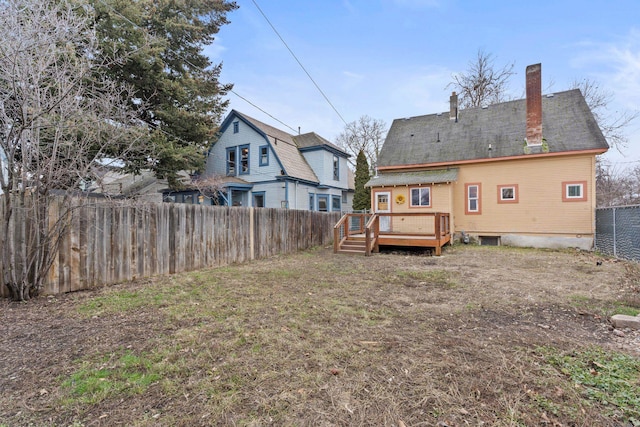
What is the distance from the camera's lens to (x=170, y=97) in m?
13.3

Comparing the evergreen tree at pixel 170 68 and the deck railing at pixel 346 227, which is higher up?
the evergreen tree at pixel 170 68

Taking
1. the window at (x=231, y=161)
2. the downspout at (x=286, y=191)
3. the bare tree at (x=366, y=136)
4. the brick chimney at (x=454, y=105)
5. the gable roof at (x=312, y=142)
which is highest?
the bare tree at (x=366, y=136)

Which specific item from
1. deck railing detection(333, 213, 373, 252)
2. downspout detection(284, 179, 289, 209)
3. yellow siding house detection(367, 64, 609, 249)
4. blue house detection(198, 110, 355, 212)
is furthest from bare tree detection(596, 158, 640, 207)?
downspout detection(284, 179, 289, 209)

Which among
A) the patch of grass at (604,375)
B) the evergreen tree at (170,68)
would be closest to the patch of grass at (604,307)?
the patch of grass at (604,375)

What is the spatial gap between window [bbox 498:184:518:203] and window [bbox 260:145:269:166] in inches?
472

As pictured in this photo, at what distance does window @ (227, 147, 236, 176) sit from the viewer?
58.6 feet

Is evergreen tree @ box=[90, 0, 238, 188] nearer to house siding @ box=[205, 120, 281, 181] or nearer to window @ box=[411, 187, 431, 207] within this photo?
house siding @ box=[205, 120, 281, 181]

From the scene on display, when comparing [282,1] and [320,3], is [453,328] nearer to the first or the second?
[282,1]

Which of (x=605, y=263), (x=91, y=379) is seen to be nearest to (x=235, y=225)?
(x=91, y=379)

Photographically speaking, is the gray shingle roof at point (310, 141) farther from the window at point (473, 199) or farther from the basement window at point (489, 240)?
the basement window at point (489, 240)

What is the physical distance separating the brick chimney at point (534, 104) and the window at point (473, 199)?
111 inches

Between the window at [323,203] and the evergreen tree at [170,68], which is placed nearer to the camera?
the evergreen tree at [170,68]

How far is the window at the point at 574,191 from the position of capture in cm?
1155

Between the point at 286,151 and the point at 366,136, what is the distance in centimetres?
1383
